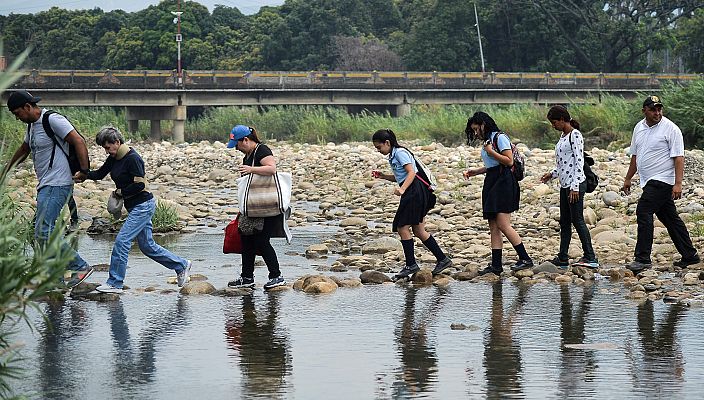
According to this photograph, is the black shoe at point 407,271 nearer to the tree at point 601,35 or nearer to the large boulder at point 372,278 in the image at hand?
the large boulder at point 372,278

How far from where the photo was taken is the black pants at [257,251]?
11492mm

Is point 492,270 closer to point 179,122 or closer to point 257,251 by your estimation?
point 257,251

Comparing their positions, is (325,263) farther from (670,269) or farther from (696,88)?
(696,88)

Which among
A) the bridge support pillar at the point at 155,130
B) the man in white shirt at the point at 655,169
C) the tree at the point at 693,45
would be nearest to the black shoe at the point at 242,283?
the man in white shirt at the point at 655,169

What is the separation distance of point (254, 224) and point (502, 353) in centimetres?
357

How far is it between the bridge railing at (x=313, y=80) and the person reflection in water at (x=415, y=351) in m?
42.1

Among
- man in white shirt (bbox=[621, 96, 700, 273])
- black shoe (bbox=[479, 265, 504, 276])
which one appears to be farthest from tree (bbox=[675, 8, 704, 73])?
black shoe (bbox=[479, 265, 504, 276])

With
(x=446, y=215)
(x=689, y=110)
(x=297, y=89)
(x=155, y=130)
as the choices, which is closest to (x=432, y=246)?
(x=446, y=215)

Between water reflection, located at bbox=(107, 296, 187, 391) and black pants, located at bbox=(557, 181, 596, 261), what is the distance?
4.14m

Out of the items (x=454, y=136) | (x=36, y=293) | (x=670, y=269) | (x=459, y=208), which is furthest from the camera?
(x=454, y=136)

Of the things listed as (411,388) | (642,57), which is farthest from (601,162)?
(642,57)

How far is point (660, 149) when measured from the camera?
11891 millimetres

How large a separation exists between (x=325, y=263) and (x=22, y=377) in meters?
6.79

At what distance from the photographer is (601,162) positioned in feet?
79.1
